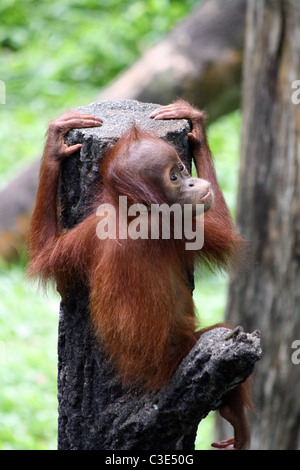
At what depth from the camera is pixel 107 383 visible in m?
2.61

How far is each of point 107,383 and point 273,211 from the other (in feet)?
7.05

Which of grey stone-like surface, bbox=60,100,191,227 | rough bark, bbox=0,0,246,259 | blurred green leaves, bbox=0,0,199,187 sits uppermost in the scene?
blurred green leaves, bbox=0,0,199,187

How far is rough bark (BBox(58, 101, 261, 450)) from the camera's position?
2.36m

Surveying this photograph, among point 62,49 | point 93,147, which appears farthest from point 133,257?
point 62,49

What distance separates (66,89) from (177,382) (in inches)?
296

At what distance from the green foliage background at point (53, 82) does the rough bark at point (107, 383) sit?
2.77 m

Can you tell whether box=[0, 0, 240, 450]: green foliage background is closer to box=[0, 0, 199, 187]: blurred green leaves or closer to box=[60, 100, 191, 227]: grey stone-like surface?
box=[0, 0, 199, 187]: blurred green leaves

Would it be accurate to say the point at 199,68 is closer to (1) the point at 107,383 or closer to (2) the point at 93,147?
(2) the point at 93,147

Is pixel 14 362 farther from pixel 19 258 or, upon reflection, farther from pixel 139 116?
pixel 139 116

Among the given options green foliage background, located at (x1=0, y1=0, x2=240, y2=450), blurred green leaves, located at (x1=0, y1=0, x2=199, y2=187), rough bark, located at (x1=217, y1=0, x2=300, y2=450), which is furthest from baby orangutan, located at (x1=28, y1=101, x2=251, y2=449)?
blurred green leaves, located at (x1=0, y1=0, x2=199, y2=187)

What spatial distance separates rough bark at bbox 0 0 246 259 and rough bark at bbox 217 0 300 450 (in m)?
2.40

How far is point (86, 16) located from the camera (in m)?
10.4

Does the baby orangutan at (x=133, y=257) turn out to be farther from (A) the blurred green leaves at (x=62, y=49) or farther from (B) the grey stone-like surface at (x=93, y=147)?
(A) the blurred green leaves at (x=62, y=49)

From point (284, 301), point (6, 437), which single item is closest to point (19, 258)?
point (6, 437)
